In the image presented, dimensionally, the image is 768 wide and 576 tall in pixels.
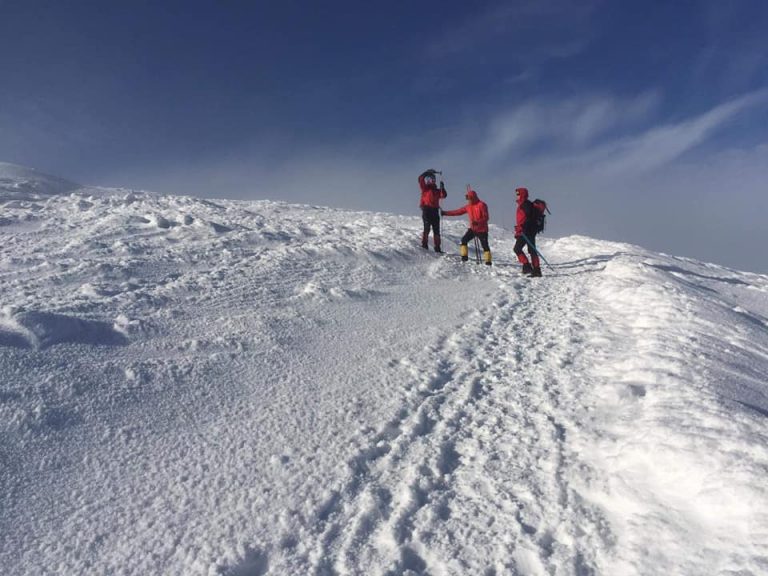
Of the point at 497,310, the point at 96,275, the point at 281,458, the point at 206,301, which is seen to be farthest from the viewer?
the point at 497,310

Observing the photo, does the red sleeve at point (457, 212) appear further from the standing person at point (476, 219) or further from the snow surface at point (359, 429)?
the snow surface at point (359, 429)

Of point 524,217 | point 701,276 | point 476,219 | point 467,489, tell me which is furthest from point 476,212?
point 467,489

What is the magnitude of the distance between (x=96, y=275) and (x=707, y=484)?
302 inches

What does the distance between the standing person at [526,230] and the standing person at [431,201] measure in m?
1.82

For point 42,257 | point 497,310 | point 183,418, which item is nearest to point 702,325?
point 497,310

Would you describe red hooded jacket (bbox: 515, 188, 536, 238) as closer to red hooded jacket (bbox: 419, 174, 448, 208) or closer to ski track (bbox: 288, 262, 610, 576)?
red hooded jacket (bbox: 419, 174, 448, 208)

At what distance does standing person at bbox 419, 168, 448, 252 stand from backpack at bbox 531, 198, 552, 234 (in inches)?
82.5

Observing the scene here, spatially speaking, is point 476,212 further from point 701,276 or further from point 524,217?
point 701,276

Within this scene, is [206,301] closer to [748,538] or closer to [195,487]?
[195,487]

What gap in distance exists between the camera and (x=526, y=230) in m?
10.7

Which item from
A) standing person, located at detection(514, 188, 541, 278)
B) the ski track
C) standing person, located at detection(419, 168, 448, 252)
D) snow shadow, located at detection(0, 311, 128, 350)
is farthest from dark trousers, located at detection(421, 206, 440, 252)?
snow shadow, located at detection(0, 311, 128, 350)

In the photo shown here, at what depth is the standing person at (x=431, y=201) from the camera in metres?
11.7

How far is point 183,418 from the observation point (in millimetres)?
4160

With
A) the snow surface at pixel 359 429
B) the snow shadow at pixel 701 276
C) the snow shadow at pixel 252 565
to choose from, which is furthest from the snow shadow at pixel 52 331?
the snow shadow at pixel 701 276
